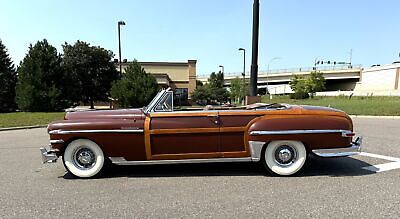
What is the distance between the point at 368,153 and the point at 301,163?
8.96ft

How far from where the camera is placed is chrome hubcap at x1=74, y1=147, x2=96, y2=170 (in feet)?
17.3

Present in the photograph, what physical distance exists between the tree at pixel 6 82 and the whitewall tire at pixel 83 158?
1004 inches

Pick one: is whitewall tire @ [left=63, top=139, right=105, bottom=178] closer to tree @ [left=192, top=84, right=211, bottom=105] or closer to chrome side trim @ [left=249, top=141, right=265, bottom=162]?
chrome side trim @ [left=249, top=141, right=265, bottom=162]

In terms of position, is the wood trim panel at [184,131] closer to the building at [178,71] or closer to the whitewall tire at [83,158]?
the whitewall tire at [83,158]

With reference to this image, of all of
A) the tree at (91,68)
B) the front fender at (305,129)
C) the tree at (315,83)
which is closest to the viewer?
the front fender at (305,129)

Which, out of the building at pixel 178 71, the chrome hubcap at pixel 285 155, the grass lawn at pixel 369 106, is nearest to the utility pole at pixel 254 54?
the chrome hubcap at pixel 285 155

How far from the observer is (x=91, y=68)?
3809 centimetres

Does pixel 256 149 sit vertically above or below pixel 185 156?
above

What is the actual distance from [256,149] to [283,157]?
0.47 m

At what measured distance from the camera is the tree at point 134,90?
23.9m

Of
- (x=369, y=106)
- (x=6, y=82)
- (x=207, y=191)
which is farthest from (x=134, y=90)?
(x=207, y=191)

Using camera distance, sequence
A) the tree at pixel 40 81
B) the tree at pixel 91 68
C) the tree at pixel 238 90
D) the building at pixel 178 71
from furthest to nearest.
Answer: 1. the building at pixel 178 71
2. the tree at pixel 238 90
3. the tree at pixel 91 68
4. the tree at pixel 40 81

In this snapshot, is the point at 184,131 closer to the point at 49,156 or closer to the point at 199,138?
the point at 199,138

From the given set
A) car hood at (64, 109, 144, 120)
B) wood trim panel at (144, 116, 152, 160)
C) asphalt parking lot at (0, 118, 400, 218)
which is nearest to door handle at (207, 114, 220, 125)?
asphalt parking lot at (0, 118, 400, 218)
